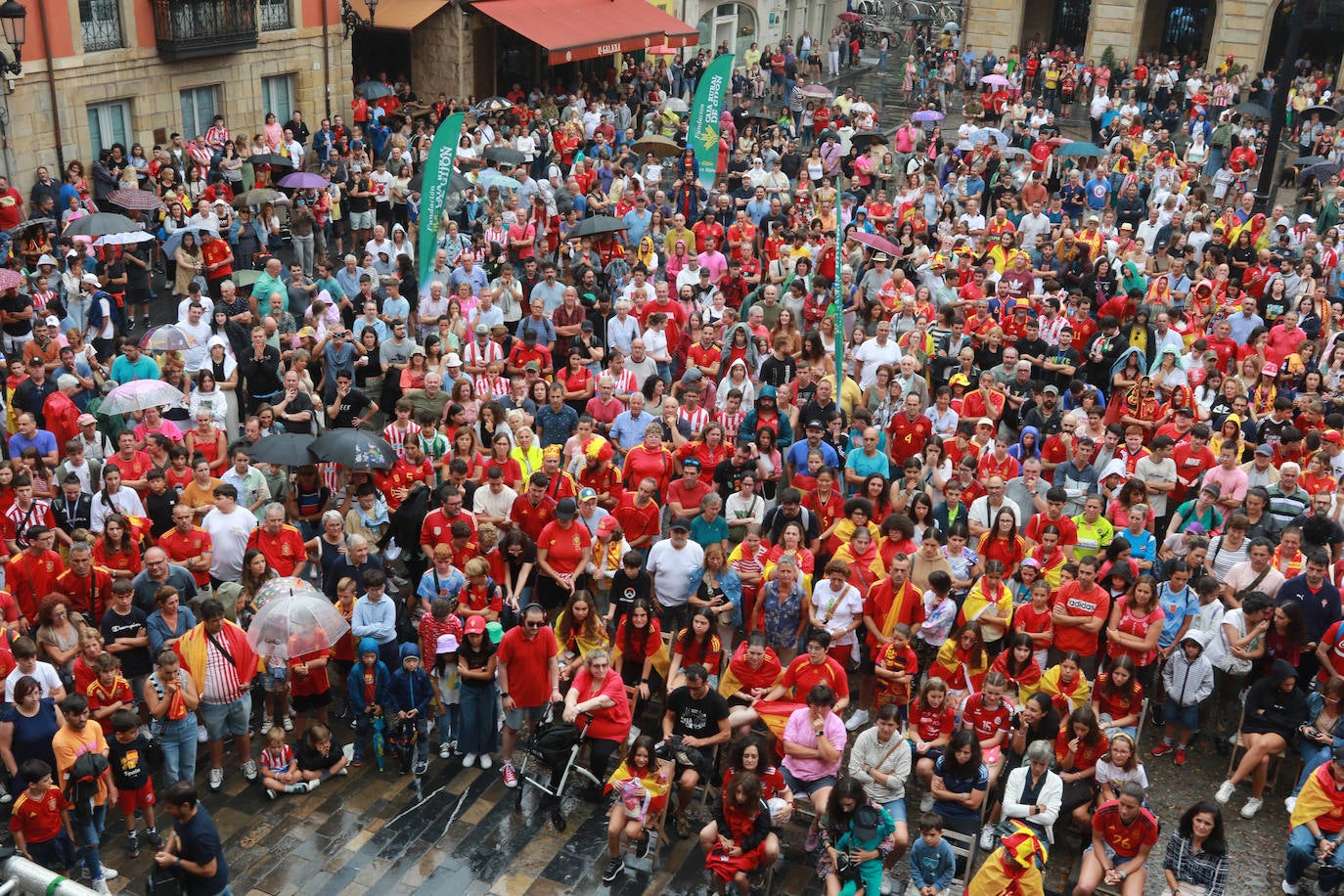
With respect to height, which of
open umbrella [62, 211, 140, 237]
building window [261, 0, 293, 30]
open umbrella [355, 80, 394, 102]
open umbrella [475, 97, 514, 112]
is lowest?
open umbrella [62, 211, 140, 237]

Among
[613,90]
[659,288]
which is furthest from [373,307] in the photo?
[613,90]

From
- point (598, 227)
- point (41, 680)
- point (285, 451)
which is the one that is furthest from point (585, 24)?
point (41, 680)

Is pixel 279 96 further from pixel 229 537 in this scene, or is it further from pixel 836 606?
pixel 836 606

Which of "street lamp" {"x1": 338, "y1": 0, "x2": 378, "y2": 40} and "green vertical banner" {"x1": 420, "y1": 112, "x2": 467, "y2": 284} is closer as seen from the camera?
"green vertical banner" {"x1": 420, "y1": 112, "x2": 467, "y2": 284}

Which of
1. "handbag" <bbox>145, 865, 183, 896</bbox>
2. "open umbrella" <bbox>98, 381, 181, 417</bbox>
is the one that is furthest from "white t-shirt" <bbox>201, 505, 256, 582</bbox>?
"handbag" <bbox>145, 865, 183, 896</bbox>

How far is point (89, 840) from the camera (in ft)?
29.4

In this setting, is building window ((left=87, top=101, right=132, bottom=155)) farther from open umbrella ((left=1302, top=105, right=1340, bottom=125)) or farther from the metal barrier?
open umbrella ((left=1302, top=105, right=1340, bottom=125))

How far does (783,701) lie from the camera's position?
10031 millimetres

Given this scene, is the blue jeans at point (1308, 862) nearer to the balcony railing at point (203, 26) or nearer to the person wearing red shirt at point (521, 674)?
the person wearing red shirt at point (521, 674)

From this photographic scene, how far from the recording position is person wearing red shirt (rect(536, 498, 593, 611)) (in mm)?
11336

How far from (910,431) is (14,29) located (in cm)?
1450

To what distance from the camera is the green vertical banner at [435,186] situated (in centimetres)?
1727

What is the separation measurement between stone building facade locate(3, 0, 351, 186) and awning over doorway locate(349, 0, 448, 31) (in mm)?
2161

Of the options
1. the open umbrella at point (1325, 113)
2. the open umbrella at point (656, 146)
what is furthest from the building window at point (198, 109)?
the open umbrella at point (1325, 113)
